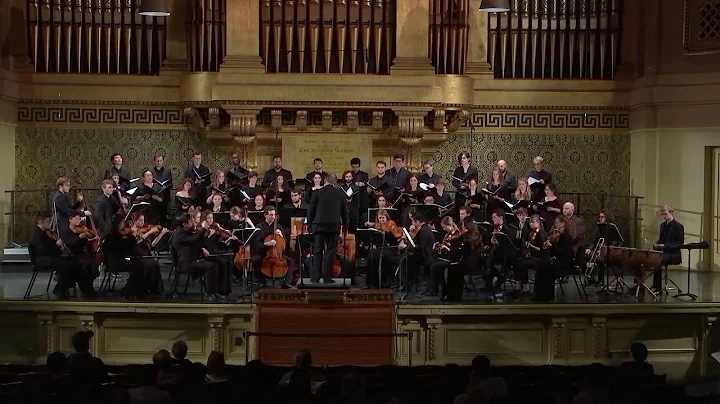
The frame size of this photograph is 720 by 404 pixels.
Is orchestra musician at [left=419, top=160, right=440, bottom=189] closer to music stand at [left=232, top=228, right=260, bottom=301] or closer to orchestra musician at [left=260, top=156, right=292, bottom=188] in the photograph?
orchestra musician at [left=260, top=156, right=292, bottom=188]

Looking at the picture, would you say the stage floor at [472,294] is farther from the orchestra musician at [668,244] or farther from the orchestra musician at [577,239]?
the orchestra musician at [577,239]

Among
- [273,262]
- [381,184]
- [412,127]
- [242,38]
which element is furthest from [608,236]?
[242,38]

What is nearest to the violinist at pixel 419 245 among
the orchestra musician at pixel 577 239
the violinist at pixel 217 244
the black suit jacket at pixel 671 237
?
the orchestra musician at pixel 577 239

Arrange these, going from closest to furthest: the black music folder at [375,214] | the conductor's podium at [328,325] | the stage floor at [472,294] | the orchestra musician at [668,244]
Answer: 1. the conductor's podium at [328,325]
2. the stage floor at [472,294]
3. the orchestra musician at [668,244]
4. the black music folder at [375,214]

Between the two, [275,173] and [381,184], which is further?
[275,173]

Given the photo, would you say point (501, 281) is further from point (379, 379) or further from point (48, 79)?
point (48, 79)

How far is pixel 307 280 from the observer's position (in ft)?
44.3

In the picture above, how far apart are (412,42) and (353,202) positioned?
2.66m

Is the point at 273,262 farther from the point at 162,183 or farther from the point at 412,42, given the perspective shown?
the point at 412,42

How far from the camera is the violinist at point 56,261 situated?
491 inches

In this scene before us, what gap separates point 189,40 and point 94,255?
4.35 meters

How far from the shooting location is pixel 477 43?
16.7 meters

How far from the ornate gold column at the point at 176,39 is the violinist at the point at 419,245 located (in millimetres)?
4676

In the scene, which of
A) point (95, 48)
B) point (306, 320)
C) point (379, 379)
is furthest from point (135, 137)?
point (379, 379)
